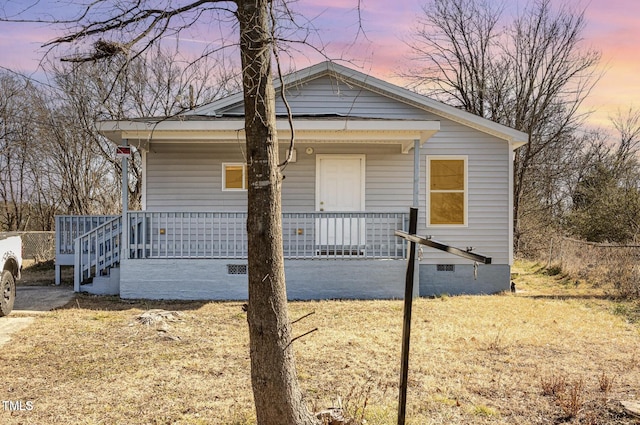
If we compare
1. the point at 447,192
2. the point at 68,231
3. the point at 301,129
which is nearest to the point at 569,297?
the point at 447,192

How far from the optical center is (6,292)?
814 cm

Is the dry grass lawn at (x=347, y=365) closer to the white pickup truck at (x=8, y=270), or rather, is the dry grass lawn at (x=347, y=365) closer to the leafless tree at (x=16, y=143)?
the white pickup truck at (x=8, y=270)

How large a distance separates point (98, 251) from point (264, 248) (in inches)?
326

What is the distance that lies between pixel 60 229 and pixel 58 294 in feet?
8.46

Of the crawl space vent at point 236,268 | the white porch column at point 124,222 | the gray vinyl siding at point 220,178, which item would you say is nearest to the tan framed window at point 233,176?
the gray vinyl siding at point 220,178

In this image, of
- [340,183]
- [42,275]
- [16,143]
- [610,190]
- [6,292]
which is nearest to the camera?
[6,292]

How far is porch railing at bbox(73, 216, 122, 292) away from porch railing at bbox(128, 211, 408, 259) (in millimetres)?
552

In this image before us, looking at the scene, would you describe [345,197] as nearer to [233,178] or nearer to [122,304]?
[233,178]

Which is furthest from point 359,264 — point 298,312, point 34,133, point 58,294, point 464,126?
point 34,133

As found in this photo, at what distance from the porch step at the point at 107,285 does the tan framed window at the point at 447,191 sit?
6.73 meters

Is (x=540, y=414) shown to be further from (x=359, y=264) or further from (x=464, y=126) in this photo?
(x=464, y=126)

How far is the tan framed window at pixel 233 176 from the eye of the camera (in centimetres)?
1150

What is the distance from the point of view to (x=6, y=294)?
8125 mm

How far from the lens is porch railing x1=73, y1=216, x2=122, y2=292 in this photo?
10.3 meters
